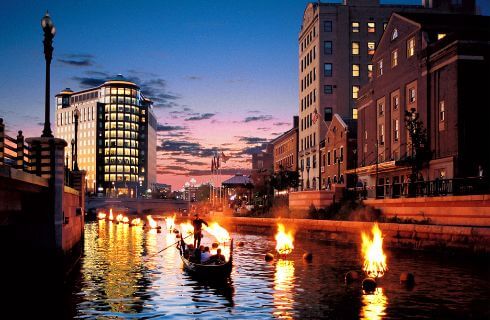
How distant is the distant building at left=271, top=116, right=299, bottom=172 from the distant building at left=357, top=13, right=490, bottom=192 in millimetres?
40491

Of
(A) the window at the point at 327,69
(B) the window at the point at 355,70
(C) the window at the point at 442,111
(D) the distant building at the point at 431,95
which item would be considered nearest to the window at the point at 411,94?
(D) the distant building at the point at 431,95

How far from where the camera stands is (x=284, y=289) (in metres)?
23.5

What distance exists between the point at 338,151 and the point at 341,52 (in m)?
21.8

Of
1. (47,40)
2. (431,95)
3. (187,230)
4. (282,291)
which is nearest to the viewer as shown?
(282,291)

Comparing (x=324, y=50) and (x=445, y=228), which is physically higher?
(x=324, y=50)

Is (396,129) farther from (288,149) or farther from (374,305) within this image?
(288,149)

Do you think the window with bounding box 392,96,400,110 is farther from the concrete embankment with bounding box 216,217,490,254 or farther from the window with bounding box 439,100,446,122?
the concrete embankment with bounding box 216,217,490,254

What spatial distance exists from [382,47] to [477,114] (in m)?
20.3

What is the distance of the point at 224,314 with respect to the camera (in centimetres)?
1828

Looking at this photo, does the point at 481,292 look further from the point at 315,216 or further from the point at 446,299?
the point at 315,216

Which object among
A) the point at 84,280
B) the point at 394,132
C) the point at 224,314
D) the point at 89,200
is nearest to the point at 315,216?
the point at 394,132

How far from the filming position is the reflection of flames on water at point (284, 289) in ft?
61.2

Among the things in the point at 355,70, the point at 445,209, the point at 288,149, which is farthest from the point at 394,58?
the point at 288,149

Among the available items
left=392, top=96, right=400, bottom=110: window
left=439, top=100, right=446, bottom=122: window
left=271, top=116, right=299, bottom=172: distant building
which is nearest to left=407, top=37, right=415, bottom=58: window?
left=392, top=96, right=400, bottom=110: window
